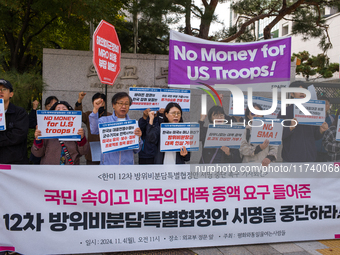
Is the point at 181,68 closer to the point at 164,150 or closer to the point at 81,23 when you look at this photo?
the point at 164,150

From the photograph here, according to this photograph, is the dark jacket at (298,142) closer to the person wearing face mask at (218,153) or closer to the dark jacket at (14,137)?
the person wearing face mask at (218,153)

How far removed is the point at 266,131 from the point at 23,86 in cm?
402

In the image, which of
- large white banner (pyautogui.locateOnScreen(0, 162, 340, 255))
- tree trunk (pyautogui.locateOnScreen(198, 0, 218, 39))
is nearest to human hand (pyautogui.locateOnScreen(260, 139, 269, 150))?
large white banner (pyautogui.locateOnScreen(0, 162, 340, 255))

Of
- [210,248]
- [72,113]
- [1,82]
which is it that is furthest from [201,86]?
[1,82]

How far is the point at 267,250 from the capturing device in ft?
10.6

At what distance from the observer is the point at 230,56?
13.4 ft

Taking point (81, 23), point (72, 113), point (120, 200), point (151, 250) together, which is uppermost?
point (81, 23)

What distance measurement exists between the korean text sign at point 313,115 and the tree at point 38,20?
13.0ft

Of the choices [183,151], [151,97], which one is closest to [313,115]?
[183,151]

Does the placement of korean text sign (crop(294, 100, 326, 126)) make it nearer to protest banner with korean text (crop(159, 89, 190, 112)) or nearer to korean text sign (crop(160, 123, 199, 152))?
korean text sign (crop(160, 123, 199, 152))

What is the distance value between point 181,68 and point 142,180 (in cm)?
168

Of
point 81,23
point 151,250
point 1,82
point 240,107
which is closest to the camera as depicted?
point 151,250

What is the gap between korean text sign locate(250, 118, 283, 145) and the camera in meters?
3.79

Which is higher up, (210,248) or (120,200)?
(120,200)
